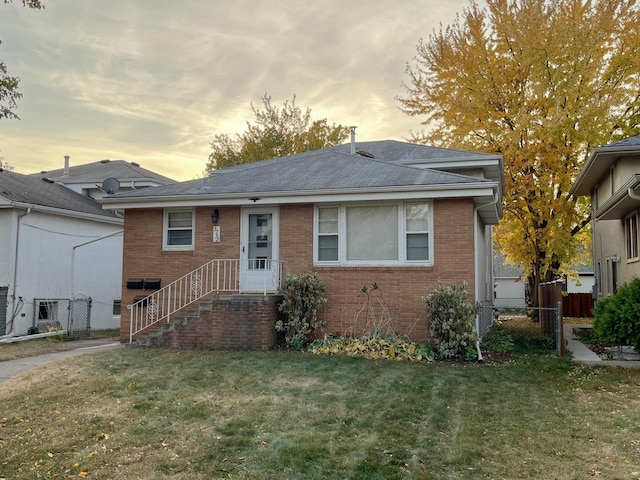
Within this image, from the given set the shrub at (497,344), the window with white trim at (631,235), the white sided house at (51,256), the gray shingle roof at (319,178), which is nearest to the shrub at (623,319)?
the shrub at (497,344)

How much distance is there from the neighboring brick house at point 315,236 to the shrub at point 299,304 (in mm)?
387

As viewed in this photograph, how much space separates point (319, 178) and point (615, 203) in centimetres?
659

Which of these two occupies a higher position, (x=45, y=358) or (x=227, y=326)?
(x=227, y=326)

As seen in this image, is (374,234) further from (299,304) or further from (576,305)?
(576,305)

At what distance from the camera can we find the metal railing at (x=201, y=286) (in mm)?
12453

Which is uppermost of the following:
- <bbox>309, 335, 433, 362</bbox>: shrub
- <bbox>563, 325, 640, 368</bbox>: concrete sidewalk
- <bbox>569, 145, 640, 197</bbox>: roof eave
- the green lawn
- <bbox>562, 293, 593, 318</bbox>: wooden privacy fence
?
<bbox>569, 145, 640, 197</bbox>: roof eave

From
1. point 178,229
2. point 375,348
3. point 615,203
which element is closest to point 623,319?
point 615,203

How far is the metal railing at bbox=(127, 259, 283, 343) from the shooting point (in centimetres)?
1245

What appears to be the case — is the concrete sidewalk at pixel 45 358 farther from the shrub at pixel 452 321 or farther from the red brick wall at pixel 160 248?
the shrub at pixel 452 321

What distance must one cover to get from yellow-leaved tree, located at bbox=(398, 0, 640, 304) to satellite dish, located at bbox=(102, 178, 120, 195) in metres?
11.6

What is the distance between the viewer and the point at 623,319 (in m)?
9.27

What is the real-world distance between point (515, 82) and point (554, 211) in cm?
448

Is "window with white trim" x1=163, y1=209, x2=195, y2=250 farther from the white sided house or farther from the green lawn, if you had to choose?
the green lawn

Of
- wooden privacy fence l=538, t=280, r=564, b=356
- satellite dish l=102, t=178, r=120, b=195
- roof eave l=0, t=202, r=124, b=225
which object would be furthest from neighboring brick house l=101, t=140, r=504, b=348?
satellite dish l=102, t=178, r=120, b=195
